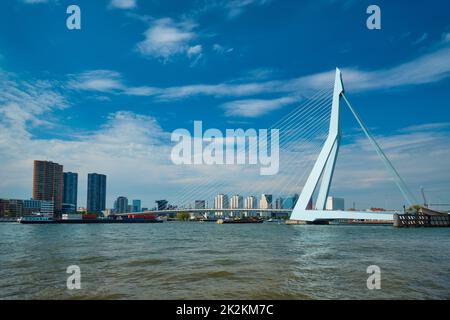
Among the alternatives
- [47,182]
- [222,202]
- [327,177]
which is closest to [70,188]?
[47,182]

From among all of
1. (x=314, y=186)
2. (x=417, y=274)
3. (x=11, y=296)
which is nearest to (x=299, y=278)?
(x=417, y=274)

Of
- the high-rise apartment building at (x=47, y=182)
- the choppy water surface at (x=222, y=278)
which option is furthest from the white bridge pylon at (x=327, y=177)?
the high-rise apartment building at (x=47, y=182)

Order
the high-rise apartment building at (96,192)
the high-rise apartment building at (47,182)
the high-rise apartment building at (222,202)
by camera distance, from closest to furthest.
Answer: the high-rise apartment building at (47,182) → the high-rise apartment building at (96,192) → the high-rise apartment building at (222,202)

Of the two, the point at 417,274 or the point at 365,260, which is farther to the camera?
the point at 365,260

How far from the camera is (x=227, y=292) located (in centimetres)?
686

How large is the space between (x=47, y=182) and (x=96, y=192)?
2234cm

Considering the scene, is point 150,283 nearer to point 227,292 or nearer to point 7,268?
point 227,292

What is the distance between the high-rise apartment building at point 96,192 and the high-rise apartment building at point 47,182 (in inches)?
692

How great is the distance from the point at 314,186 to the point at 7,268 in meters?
32.8

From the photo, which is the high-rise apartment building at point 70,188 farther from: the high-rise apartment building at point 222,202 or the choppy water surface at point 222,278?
the choppy water surface at point 222,278

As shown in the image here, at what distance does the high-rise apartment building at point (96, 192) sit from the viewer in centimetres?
11969

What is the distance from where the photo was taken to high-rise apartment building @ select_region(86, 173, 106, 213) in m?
120

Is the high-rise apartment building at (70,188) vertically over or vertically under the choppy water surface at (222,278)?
over
